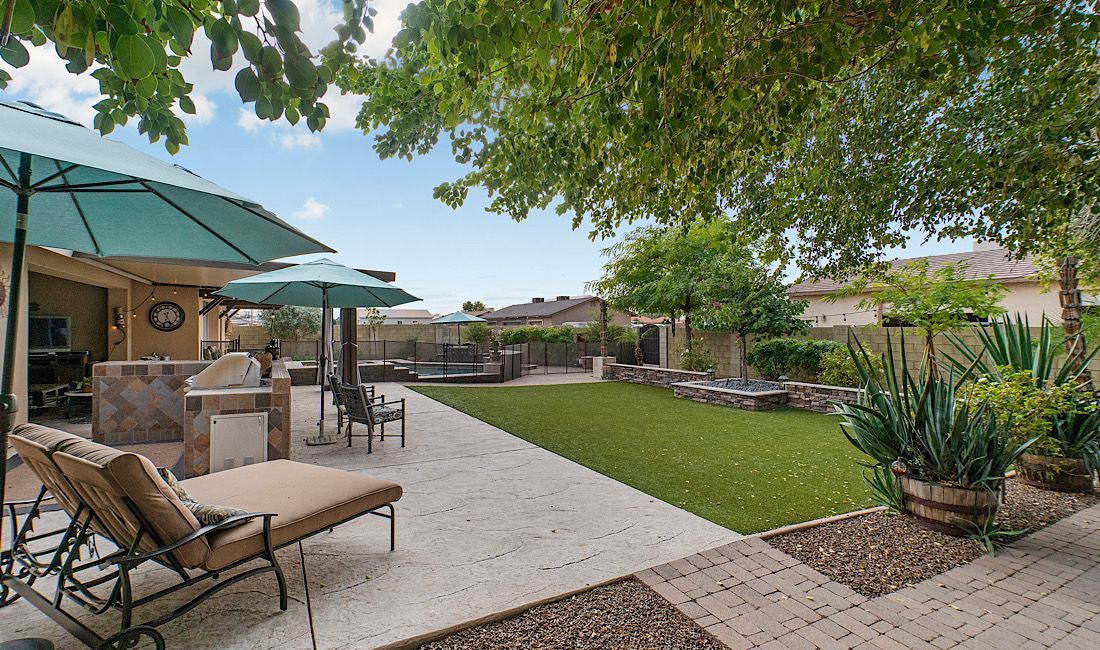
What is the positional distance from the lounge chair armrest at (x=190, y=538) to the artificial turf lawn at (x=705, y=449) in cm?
310

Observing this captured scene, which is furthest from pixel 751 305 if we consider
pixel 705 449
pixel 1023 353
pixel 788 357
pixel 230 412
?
pixel 230 412

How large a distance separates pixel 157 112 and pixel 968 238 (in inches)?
278

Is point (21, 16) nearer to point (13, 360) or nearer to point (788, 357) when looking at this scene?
point (13, 360)

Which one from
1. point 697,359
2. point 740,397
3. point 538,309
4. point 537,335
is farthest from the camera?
point 538,309

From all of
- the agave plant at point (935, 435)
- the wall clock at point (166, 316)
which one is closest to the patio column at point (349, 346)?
the wall clock at point (166, 316)

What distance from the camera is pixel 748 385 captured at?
1142 cm

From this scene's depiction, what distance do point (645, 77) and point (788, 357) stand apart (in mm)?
10331

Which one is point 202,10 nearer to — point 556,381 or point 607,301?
point 556,381

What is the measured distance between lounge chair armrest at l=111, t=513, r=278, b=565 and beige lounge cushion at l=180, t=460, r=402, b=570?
11cm

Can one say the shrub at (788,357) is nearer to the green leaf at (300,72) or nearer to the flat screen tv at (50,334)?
the green leaf at (300,72)

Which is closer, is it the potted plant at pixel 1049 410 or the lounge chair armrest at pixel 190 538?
the lounge chair armrest at pixel 190 538

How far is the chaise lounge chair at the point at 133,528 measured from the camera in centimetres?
217

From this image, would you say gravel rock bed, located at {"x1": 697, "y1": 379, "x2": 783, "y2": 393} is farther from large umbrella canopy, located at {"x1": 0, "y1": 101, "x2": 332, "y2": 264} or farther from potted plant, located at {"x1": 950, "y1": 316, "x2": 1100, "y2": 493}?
large umbrella canopy, located at {"x1": 0, "y1": 101, "x2": 332, "y2": 264}

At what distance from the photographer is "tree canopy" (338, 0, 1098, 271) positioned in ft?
8.42
